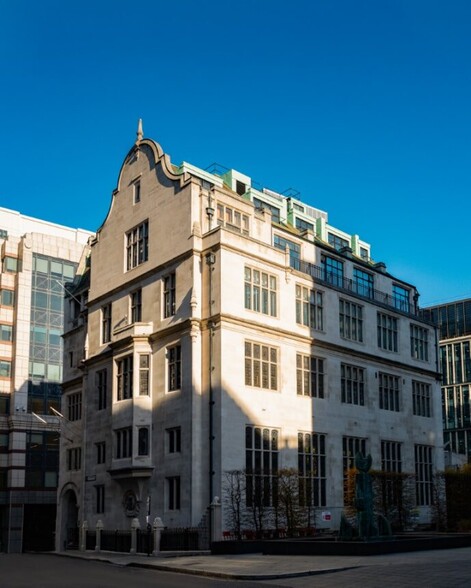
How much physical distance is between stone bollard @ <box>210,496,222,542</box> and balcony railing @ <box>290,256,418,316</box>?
1598cm

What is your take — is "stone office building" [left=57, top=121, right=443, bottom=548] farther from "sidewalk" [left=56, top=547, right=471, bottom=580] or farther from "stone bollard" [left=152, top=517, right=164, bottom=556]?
"sidewalk" [left=56, top=547, right=471, bottom=580]

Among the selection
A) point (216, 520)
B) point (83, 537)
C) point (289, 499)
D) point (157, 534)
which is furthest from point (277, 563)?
point (83, 537)

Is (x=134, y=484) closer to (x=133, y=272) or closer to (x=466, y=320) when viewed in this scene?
(x=133, y=272)

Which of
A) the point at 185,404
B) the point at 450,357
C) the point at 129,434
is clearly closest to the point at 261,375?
the point at 185,404

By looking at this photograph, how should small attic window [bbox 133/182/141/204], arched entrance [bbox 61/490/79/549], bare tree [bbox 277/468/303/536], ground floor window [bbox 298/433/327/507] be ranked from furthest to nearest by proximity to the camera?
arched entrance [bbox 61/490/79/549], small attic window [bbox 133/182/141/204], ground floor window [bbox 298/433/327/507], bare tree [bbox 277/468/303/536]

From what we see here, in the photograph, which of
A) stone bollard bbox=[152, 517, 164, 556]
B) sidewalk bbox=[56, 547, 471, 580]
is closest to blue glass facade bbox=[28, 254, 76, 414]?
stone bollard bbox=[152, 517, 164, 556]

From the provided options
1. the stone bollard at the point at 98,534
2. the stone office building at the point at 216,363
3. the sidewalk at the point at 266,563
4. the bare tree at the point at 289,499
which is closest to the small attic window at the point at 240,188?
the stone office building at the point at 216,363

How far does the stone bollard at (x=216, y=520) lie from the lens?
37.8 m

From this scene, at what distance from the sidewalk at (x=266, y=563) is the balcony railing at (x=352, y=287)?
808 inches

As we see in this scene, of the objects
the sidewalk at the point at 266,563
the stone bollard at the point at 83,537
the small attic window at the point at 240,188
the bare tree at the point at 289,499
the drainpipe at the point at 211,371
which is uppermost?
the small attic window at the point at 240,188

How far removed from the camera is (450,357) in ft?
378

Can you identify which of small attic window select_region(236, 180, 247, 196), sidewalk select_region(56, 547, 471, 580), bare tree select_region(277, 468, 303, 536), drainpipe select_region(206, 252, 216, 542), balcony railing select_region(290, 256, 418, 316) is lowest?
sidewalk select_region(56, 547, 471, 580)

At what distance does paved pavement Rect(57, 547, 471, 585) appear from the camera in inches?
965

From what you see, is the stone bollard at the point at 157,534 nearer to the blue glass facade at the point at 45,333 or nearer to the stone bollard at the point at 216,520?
the stone bollard at the point at 216,520
